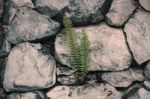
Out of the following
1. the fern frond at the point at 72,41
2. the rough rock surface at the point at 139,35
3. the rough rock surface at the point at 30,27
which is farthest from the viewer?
the rough rock surface at the point at 30,27

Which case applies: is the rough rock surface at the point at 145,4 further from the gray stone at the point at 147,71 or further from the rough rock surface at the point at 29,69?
the rough rock surface at the point at 29,69

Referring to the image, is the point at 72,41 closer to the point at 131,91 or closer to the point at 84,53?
the point at 84,53

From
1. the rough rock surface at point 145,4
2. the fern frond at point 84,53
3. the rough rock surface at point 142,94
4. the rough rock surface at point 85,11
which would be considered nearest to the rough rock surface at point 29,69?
the fern frond at point 84,53

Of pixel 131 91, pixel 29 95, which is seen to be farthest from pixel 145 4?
pixel 29 95

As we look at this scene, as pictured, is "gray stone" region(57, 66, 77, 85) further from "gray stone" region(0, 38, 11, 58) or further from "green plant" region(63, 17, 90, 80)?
"gray stone" region(0, 38, 11, 58)

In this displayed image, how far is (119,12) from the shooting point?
354 centimetres

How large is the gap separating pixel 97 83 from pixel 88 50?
1.13 feet

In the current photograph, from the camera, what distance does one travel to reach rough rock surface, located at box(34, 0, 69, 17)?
3600mm

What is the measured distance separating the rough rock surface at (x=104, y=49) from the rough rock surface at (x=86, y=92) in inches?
7.3

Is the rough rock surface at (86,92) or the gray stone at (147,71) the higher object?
the gray stone at (147,71)

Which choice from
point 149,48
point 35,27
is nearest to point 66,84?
point 35,27

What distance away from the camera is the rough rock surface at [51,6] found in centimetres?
360

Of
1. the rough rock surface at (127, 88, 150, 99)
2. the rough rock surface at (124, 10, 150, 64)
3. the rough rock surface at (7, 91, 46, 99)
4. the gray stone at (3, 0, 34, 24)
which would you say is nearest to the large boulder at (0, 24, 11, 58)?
the gray stone at (3, 0, 34, 24)

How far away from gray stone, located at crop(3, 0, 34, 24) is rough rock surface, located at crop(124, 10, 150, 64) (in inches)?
39.3
